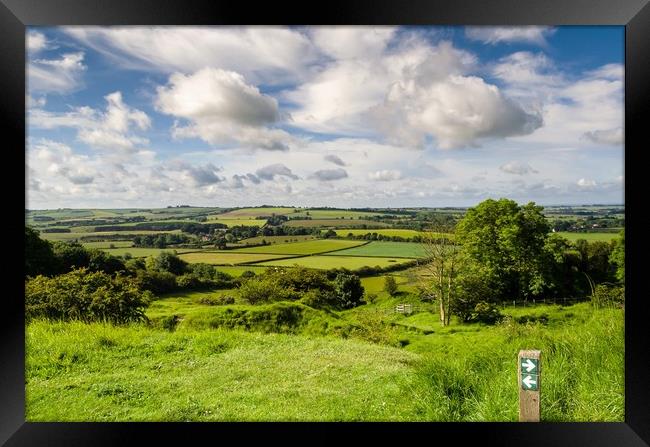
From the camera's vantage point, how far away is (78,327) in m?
3.78

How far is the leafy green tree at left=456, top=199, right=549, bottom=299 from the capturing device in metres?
4.21

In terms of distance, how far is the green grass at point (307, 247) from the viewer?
4555 millimetres

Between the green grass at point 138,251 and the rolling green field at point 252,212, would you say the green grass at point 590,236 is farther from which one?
the green grass at point 138,251

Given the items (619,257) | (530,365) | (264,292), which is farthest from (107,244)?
(619,257)

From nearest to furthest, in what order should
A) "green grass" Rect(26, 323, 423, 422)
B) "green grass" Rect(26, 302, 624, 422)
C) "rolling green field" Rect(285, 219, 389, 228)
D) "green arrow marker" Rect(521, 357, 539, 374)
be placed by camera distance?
1. "green arrow marker" Rect(521, 357, 539, 374)
2. "green grass" Rect(26, 302, 624, 422)
3. "green grass" Rect(26, 323, 423, 422)
4. "rolling green field" Rect(285, 219, 389, 228)

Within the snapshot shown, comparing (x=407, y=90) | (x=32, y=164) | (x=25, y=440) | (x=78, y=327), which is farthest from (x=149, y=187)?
(x=407, y=90)

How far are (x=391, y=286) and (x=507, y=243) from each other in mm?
1456

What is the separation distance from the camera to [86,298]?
3965 millimetres

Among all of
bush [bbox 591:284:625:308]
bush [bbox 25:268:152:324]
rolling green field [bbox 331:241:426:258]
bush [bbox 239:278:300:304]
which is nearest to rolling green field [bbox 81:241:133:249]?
bush [bbox 25:268:152:324]

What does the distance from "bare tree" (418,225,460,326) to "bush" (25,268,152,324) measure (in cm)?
322

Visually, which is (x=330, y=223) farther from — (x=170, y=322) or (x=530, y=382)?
(x=530, y=382)

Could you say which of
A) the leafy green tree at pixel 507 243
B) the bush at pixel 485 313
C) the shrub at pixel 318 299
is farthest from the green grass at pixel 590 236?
the shrub at pixel 318 299

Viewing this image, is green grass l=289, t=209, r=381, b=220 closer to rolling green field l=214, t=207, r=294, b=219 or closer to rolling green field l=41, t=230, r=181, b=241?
rolling green field l=214, t=207, r=294, b=219
